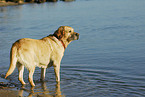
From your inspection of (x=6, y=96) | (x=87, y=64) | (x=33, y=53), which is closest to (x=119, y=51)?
(x=87, y=64)

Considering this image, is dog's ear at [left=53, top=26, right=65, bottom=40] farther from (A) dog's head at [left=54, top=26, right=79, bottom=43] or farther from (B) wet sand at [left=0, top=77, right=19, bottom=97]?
(B) wet sand at [left=0, top=77, right=19, bottom=97]

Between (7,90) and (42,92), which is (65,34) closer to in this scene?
(42,92)

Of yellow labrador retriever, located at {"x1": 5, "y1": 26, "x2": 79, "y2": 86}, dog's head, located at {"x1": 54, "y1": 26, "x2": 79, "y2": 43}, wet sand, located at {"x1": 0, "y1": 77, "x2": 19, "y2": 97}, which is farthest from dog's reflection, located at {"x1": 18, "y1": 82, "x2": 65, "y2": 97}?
dog's head, located at {"x1": 54, "y1": 26, "x2": 79, "y2": 43}

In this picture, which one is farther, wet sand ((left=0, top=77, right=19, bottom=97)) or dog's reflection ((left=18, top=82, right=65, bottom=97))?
dog's reflection ((left=18, top=82, right=65, bottom=97))

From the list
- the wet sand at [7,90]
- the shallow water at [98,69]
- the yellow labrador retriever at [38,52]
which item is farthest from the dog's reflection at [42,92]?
the yellow labrador retriever at [38,52]

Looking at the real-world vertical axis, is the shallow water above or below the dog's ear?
below

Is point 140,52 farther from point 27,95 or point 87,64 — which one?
point 27,95

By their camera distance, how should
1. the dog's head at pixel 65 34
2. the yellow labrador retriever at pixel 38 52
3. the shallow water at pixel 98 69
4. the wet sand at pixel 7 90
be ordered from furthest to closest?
1. the dog's head at pixel 65 34
2. the shallow water at pixel 98 69
3. the yellow labrador retriever at pixel 38 52
4. the wet sand at pixel 7 90

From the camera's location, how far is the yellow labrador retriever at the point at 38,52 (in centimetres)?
677

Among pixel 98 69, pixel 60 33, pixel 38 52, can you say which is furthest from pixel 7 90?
pixel 98 69

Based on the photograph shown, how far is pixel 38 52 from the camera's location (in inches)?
281

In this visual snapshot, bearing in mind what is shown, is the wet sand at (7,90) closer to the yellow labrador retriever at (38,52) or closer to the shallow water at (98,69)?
Result: the shallow water at (98,69)

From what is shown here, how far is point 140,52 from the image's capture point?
11.6 m

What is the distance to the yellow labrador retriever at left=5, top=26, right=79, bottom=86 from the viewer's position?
6770mm
